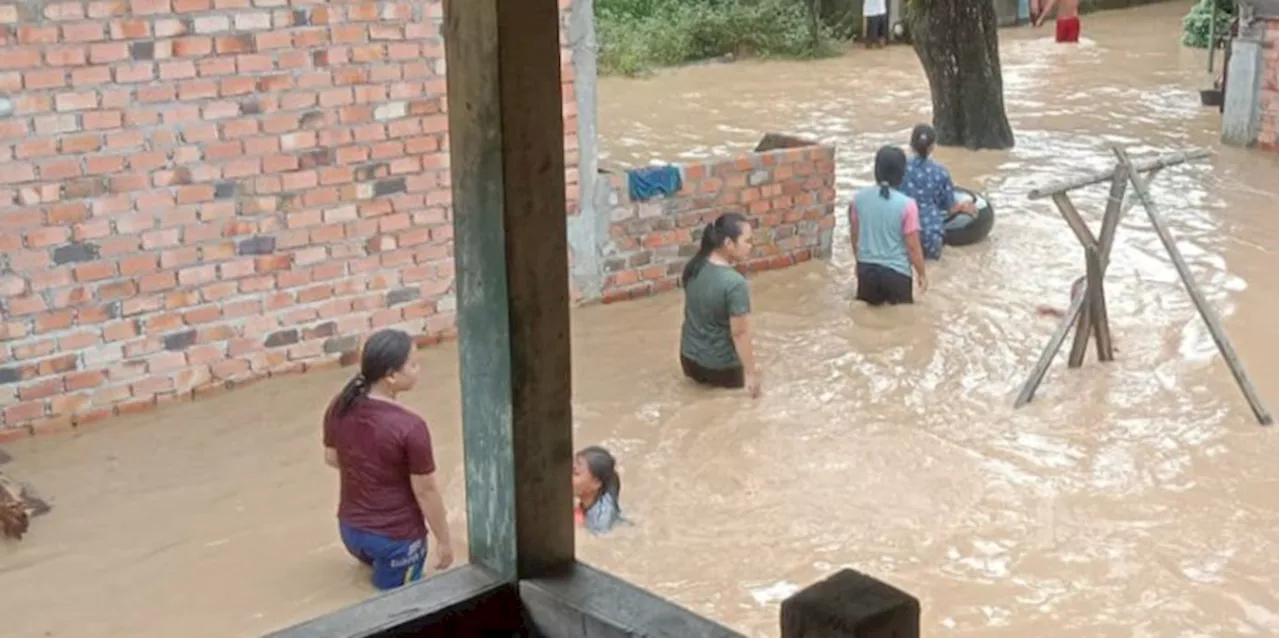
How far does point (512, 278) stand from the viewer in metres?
2.40

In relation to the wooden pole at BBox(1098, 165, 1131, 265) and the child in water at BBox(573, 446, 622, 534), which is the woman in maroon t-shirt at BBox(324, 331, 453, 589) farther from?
the wooden pole at BBox(1098, 165, 1131, 265)

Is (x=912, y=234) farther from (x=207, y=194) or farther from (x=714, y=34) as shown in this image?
(x=714, y=34)

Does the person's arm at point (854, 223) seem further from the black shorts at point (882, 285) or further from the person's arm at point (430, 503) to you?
the person's arm at point (430, 503)

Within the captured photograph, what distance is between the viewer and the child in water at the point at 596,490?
5953 mm

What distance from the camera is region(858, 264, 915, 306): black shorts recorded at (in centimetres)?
889

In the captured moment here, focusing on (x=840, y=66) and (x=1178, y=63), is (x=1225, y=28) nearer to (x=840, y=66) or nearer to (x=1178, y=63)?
(x=1178, y=63)

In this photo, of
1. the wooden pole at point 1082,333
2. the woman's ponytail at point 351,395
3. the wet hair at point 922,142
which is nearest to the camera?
the woman's ponytail at point 351,395

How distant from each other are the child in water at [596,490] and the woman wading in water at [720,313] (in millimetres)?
1523

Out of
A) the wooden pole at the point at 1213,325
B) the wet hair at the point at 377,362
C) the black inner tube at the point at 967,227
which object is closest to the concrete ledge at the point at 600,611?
the wet hair at the point at 377,362

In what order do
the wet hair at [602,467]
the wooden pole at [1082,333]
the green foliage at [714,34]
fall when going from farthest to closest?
the green foliage at [714,34] < the wooden pole at [1082,333] < the wet hair at [602,467]

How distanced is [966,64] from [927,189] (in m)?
4.28

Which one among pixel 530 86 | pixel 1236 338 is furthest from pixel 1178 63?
pixel 530 86

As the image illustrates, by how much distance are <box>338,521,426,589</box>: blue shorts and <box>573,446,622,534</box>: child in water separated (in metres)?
0.68

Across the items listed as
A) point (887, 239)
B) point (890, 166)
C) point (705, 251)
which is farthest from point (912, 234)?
point (705, 251)
